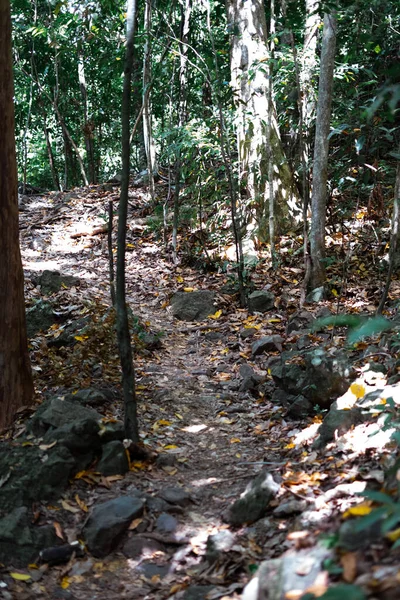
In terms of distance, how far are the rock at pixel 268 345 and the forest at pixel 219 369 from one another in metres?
0.02

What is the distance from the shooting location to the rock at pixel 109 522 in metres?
3.44

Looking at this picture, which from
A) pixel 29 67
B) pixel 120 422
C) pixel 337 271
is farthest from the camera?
pixel 29 67

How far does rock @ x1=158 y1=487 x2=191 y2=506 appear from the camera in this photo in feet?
12.6

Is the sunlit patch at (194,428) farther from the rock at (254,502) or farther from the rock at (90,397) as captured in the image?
the rock at (254,502)

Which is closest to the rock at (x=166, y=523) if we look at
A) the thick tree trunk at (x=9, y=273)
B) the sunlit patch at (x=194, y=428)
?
the sunlit patch at (x=194, y=428)

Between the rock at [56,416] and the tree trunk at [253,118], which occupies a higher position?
the tree trunk at [253,118]

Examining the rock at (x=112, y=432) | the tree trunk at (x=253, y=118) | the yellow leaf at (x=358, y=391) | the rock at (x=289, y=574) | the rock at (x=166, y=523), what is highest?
the tree trunk at (x=253, y=118)

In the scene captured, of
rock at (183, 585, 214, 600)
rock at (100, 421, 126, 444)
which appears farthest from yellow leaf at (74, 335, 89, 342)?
rock at (183, 585, 214, 600)

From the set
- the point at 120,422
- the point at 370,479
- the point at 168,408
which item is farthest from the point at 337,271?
the point at 370,479

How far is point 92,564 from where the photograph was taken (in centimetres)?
339

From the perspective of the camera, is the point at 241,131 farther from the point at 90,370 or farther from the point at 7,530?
the point at 7,530

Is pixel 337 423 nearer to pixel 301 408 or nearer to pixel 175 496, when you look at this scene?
pixel 301 408

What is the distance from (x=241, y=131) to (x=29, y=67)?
11540 mm

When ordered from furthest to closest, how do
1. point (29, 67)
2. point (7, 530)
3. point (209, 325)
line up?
point (29, 67), point (209, 325), point (7, 530)
